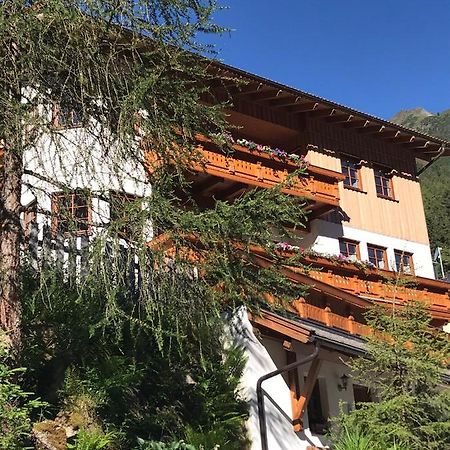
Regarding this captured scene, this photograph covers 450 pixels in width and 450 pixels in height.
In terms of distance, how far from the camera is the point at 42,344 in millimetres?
9961

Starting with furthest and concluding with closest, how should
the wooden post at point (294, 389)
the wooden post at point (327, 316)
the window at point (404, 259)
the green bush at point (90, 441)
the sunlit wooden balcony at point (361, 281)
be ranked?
1. the window at point (404, 259)
2. the sunlit wooden balcony at point (361, 281)
3. the wooden post at point (327, 316)
4. the wooden post at point (294, 389)
5. the green bush at point (90, 441)

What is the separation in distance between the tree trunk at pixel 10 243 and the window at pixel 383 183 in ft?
57.6

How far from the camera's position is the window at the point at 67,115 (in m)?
8.55

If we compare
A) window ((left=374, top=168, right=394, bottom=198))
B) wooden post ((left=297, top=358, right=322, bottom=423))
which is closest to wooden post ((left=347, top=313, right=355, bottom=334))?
wooden post ((left=297, top=358, right=322, bottom=423))

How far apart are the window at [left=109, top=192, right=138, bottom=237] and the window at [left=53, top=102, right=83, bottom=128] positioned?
1033 millimetres

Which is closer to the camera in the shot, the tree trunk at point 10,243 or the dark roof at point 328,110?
the tree trunk at point 10,243

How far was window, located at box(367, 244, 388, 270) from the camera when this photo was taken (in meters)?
23.2

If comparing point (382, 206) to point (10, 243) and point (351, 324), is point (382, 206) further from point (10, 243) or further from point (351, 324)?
point (10, 243)

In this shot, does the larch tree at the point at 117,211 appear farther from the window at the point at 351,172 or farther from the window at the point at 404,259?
the window at the point at 351,172

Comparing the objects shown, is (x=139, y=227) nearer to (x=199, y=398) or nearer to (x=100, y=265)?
Answer: (x=100, y=265)

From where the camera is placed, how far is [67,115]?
8789 millimetres

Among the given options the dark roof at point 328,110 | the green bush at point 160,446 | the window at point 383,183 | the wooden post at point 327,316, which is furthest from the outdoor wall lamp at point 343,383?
the window at point 383,183

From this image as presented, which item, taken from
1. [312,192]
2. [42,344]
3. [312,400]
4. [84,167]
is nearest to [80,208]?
[84,167]

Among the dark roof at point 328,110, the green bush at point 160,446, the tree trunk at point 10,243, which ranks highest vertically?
the dark roof at point 328,110
